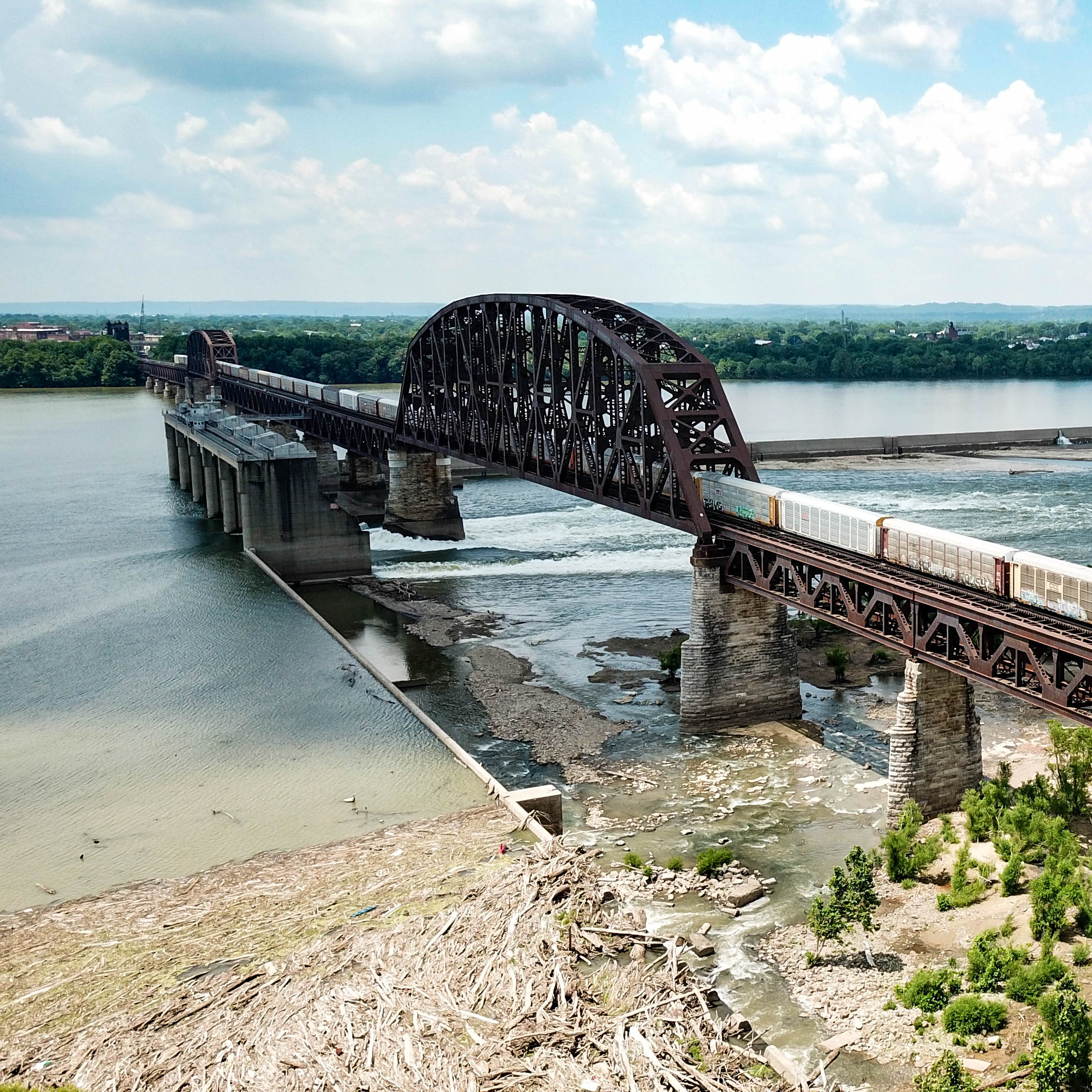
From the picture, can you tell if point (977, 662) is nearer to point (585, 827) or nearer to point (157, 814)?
point (585, 827)

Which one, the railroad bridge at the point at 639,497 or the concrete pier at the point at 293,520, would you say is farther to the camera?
the concrete pier at the point at 293,520

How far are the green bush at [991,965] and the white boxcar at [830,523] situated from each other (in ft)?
47.3

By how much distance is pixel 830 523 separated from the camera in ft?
127

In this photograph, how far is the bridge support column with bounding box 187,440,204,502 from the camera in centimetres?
9275

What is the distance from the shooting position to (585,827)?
112 ft

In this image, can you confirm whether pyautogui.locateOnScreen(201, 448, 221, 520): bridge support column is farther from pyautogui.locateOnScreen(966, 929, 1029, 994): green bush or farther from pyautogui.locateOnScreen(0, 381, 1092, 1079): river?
pyautogui.locateOnScreen(966, 929, 1029, 994): green bush

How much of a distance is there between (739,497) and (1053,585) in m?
15.1

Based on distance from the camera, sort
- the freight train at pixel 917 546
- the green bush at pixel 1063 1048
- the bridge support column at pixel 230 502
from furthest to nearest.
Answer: the bridge support column at pixel 230 502
the freight train at pixel 917 546
the green bush at pixel 1063 1048

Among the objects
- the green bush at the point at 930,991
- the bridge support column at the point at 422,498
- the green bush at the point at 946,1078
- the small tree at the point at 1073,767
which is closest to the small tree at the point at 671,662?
the small tree at the point at 1073,767

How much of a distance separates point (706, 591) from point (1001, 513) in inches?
2139

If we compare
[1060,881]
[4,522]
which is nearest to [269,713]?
[1060,881]

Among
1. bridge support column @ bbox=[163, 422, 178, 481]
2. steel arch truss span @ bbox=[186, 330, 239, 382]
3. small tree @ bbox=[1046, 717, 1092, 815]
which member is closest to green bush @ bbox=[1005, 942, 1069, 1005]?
small tree @ bbox=[1046, 717, 1092, 815]

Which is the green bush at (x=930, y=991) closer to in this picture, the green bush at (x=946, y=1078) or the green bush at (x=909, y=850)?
the green bush at (x=946, y=1078)

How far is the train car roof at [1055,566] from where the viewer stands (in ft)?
95.9
